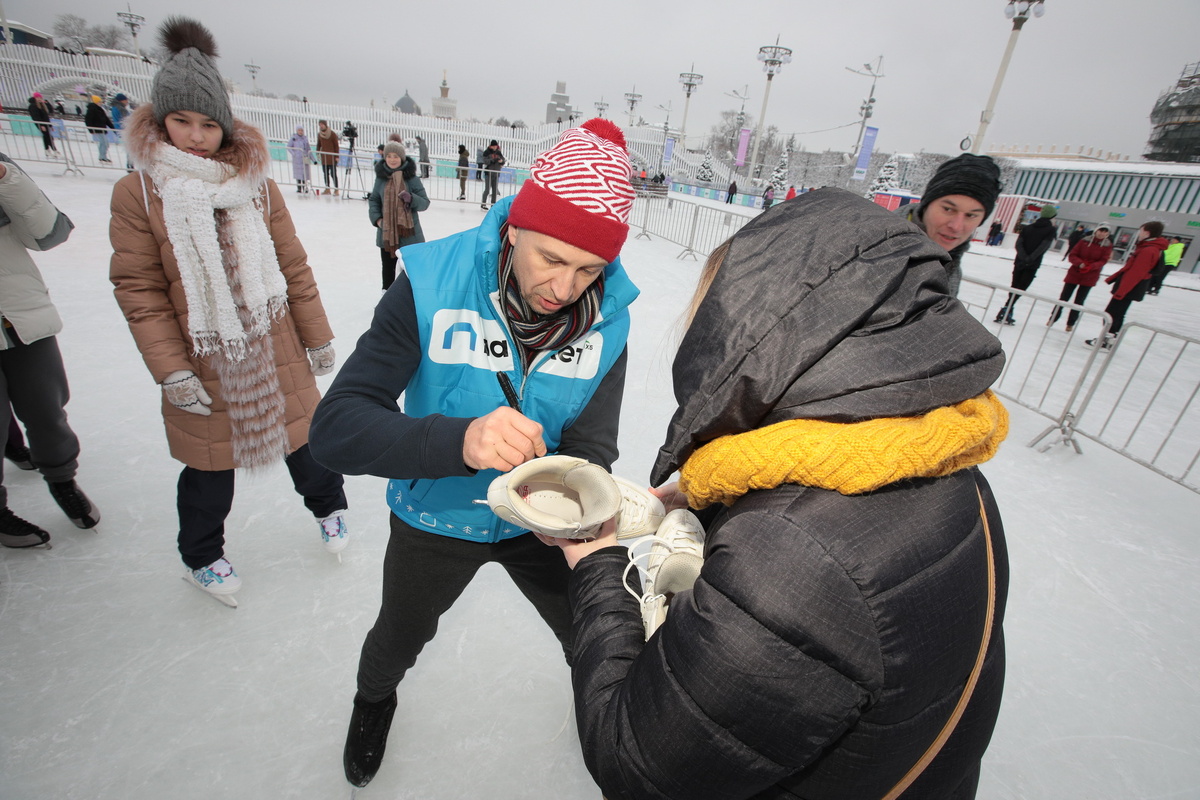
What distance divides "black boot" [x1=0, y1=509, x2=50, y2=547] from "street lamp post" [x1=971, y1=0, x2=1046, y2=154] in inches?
678

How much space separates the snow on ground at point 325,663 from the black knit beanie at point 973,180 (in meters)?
2.00

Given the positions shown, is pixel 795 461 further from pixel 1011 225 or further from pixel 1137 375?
pixel 1011 225

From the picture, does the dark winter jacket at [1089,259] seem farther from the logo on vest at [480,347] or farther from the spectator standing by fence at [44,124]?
the spectator standing by fence at [44,124]

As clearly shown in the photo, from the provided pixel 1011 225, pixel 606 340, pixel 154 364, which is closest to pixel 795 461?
pixel 606 340

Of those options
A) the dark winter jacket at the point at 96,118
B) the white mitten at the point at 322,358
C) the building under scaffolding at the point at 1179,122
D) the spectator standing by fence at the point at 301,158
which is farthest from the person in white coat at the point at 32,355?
the building under scaffolding at the point at 1179,122

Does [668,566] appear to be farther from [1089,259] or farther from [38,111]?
[38,111]

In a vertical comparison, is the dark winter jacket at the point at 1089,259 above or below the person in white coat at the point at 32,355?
above

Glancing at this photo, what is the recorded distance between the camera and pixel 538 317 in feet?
4.38

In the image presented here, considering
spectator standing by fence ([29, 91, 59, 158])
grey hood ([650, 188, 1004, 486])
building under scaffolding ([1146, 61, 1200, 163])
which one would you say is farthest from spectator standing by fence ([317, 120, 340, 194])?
building under scaffolding ([1146, 61, 1200, 163])

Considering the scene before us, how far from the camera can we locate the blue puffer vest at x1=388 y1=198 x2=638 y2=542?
126 cm

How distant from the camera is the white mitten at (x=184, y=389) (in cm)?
183

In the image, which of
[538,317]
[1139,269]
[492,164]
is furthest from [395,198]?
[1139,269]

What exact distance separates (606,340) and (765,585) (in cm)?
90

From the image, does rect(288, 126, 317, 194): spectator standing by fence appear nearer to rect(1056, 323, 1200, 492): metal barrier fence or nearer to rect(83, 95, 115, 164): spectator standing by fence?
rect(83, 95, 115, 164): spectator standing by fence
